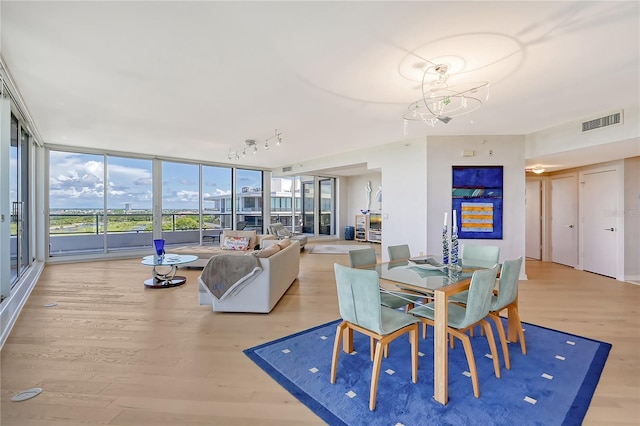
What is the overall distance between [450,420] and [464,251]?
2.15 metres

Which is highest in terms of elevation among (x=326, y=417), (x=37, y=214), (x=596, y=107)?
(x=596, y=107)

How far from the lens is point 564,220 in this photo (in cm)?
660

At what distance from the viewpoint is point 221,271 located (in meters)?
3.54

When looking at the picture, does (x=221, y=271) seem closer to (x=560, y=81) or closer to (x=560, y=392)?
(x=560, y=392)

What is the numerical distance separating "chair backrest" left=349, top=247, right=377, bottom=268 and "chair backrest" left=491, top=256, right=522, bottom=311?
114cm

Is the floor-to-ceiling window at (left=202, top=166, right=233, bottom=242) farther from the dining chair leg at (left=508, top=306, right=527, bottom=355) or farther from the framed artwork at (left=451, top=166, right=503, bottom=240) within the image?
the dining chair leg at (left=508, top=306, right=527, bottom=355)

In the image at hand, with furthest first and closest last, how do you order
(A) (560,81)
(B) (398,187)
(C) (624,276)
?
(B) (398,187), (C) (624,276), (A) (560,81)

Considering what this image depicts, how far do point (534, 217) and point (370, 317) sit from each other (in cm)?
716

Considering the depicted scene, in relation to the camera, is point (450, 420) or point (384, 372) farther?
point (384, 372)

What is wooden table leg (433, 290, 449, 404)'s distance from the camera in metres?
1.94

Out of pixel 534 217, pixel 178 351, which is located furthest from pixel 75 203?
pixel 534 217

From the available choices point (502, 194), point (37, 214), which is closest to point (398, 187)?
point (502, 194)

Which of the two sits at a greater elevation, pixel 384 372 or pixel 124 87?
pixel 124 87

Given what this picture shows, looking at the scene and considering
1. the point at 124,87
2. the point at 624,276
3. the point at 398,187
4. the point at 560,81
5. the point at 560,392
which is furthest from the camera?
the point at 398,187
